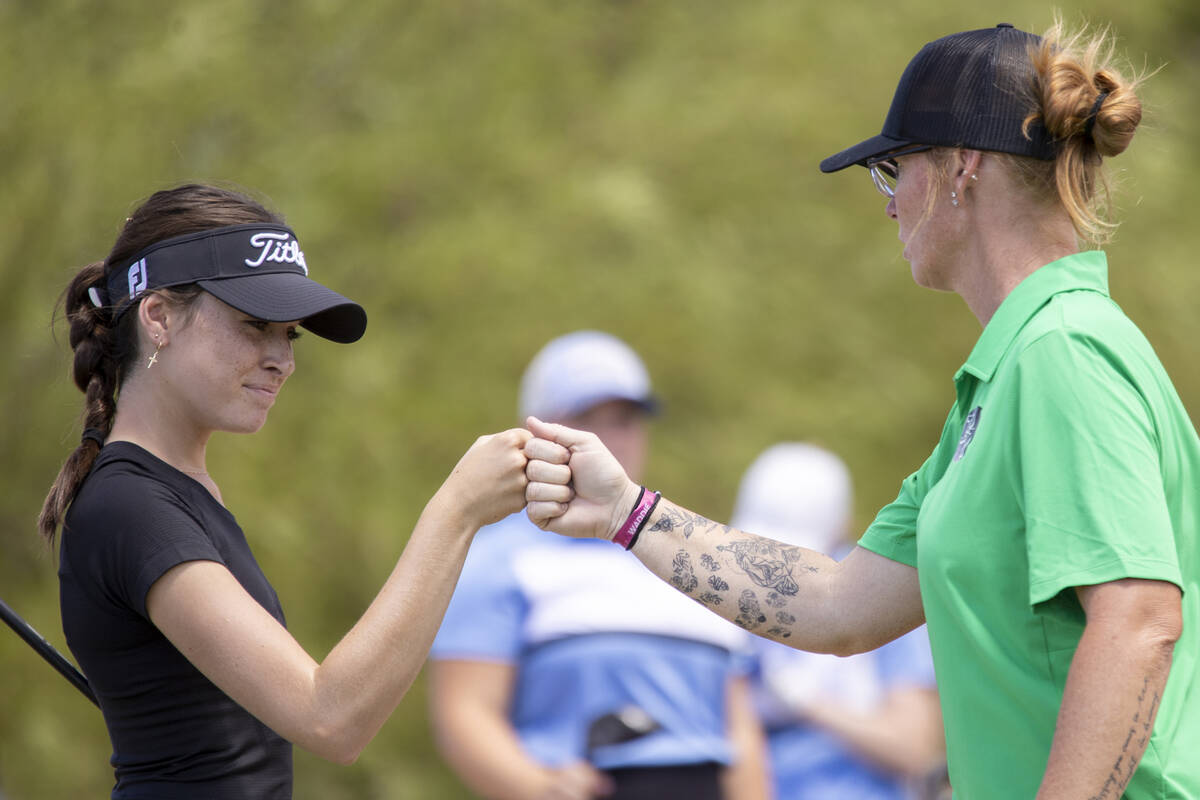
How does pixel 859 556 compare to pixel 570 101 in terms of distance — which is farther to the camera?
pixel 570 101

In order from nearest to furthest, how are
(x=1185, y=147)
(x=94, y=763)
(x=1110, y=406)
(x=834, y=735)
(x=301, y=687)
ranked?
(x=1110, y=406), (x=301, y=687), (x=834, y=735), (x=94, y=763), (x=1185, y=147)

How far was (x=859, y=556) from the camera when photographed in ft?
7.95

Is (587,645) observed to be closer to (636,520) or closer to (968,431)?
(636,520)

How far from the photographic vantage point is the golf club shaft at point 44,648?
2.22m

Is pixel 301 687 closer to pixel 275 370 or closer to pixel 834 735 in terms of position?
pixel 275 370

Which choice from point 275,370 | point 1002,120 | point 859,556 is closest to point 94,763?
point 275,370

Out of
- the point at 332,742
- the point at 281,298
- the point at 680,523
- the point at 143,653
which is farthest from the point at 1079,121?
the point at 143,653

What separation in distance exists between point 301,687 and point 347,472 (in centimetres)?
308

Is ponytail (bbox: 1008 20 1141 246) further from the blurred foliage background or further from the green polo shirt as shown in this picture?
the blurred foliage background

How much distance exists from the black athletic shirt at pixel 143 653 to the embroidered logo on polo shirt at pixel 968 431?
119 cm

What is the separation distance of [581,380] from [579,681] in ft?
3.02

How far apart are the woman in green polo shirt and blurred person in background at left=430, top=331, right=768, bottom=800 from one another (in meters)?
1.20

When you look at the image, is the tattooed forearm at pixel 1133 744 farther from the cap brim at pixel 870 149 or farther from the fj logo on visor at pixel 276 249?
the fj logo on visor at pixel 276 249

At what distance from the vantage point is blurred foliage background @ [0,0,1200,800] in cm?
487
